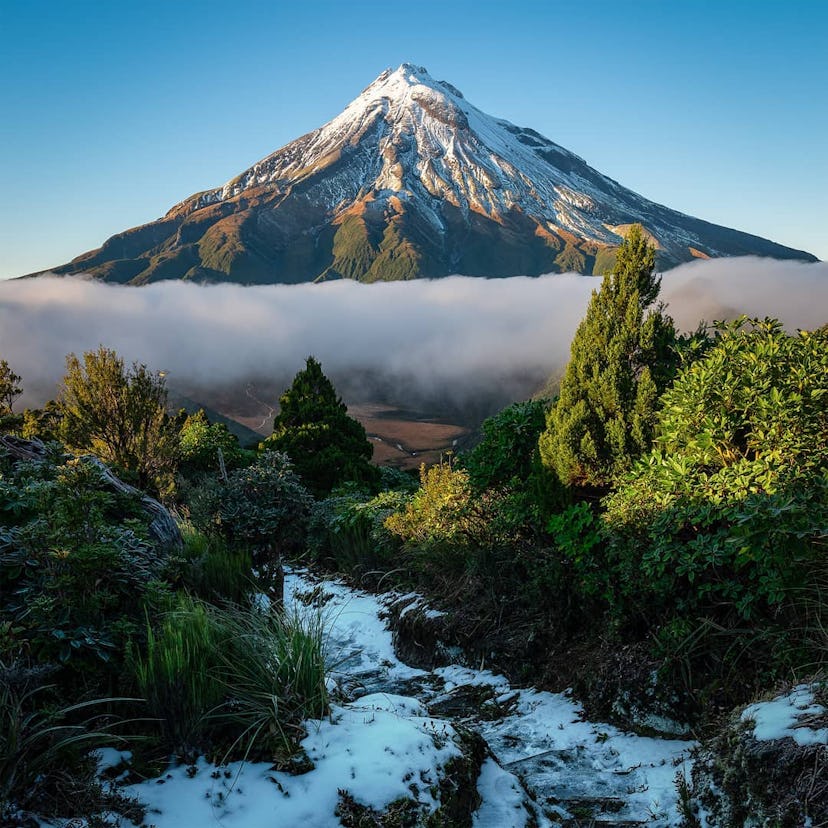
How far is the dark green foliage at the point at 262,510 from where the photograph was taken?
7992 mm

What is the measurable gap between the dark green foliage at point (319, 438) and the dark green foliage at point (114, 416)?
336 centimetres

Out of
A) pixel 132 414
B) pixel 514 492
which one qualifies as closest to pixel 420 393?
pixel 132 414

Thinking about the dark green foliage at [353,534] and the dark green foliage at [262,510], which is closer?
the dark green foliage at [262,510]

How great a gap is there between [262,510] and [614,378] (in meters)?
4.64

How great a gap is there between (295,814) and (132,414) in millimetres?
13849

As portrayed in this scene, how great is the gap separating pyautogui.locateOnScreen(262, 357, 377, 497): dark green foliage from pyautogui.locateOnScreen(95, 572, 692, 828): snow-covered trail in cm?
1304

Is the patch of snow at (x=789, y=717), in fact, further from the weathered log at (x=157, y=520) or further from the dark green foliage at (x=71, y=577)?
the weathered log at (x=157, y=520)

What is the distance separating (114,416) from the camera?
15.1m

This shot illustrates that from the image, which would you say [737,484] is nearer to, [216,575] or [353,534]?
[216,575]

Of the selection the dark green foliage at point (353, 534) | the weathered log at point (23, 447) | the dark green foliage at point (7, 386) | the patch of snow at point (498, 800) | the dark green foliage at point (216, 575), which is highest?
the dark green foliage at point (7, 386)

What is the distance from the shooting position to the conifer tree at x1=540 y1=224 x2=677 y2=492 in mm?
5828

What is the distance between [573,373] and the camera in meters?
6.25

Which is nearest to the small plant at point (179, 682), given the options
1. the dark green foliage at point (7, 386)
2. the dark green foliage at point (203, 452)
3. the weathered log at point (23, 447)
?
the weathered log at point (23, 447)

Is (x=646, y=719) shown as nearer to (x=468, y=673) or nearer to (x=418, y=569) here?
(x=468, y=673)
